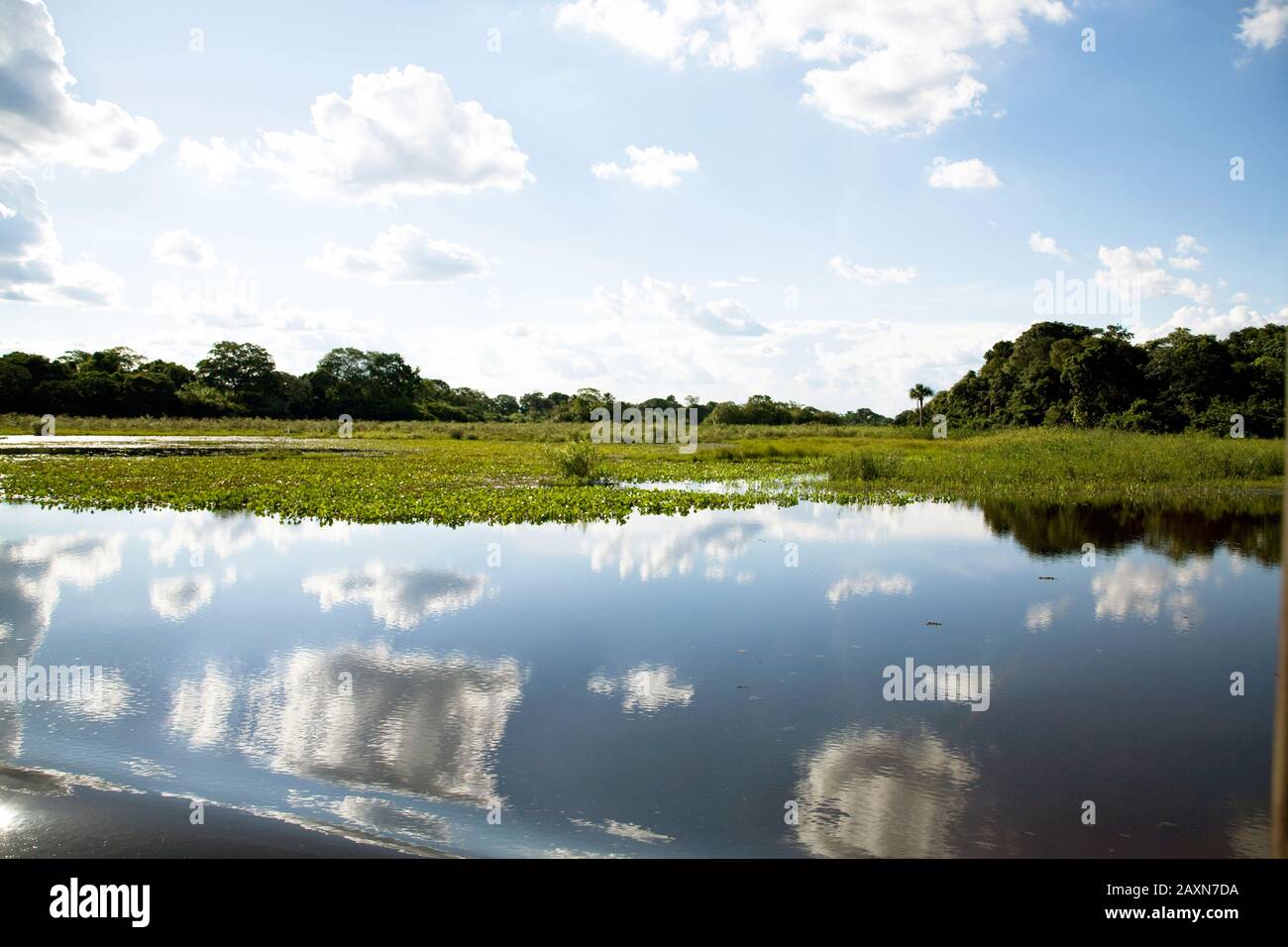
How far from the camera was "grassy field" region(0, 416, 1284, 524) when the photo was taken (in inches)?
781

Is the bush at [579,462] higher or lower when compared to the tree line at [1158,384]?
lower

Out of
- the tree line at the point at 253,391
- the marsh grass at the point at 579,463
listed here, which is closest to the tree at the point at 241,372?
the tree line at the point at 253,391

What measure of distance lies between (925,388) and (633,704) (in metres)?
78.5

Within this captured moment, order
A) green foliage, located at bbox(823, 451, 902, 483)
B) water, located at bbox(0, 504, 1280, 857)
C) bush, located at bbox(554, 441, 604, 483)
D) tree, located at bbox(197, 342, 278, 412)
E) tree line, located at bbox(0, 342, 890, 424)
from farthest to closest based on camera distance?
tree, located at bbox(197, 342, 278, 412) → tree line, located at bbox(0, 342, 890, 424) → green foliage, located at bbox(823, 451, 902, 483) → bush, located at bbox(554, 441, 604, 483) → water, located at bbox(0, 504, 1280, 857)

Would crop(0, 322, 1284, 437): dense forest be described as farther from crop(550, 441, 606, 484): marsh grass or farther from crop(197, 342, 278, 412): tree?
crop(550, 441, 606, 484): marsh grass

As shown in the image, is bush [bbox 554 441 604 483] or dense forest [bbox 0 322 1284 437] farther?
dense forest [bbox 0 322 1284 437]

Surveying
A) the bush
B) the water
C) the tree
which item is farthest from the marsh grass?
the tree

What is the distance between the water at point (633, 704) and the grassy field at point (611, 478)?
19.2 ft

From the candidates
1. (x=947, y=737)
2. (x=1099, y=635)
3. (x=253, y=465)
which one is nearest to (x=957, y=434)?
(x=253, y=465)

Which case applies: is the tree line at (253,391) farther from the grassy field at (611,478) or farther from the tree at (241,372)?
the grassy field at (611,478)

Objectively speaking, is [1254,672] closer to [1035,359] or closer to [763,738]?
[763,738]

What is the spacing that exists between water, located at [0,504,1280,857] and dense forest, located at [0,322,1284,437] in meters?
44.2

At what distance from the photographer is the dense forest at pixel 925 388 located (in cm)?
5047
